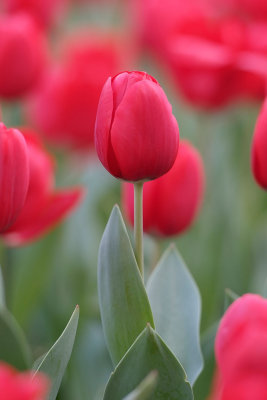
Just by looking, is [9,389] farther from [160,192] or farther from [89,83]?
[89,83]

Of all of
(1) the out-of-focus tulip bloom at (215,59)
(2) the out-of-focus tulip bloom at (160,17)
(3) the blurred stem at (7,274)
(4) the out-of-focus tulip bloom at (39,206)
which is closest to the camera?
(4) the out-of-focus tulip bloom at (39,206)

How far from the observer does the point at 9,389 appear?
26 cm

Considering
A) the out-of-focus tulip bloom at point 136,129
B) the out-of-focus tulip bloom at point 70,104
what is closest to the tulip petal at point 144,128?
the out-of-focus tulip bloom at point 136,129

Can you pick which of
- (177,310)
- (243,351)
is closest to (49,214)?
(177,310)

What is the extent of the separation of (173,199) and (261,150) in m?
0.10

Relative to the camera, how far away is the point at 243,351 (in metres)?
0.30

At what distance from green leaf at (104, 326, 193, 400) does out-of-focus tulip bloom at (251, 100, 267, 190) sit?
0.16 metres

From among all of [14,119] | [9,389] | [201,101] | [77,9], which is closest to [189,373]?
[9,389]

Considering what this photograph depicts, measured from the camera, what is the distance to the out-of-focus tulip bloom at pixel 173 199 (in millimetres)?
562

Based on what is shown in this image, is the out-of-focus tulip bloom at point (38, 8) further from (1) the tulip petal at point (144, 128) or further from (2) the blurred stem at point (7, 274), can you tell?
(1) the tulip petal at point (144, 128)

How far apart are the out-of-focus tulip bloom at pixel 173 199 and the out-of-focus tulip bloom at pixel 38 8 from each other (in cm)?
59

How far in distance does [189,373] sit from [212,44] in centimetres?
61

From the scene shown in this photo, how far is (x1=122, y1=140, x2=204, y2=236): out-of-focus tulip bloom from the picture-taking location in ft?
1.84

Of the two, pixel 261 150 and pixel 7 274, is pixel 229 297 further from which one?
pixel 7 274
